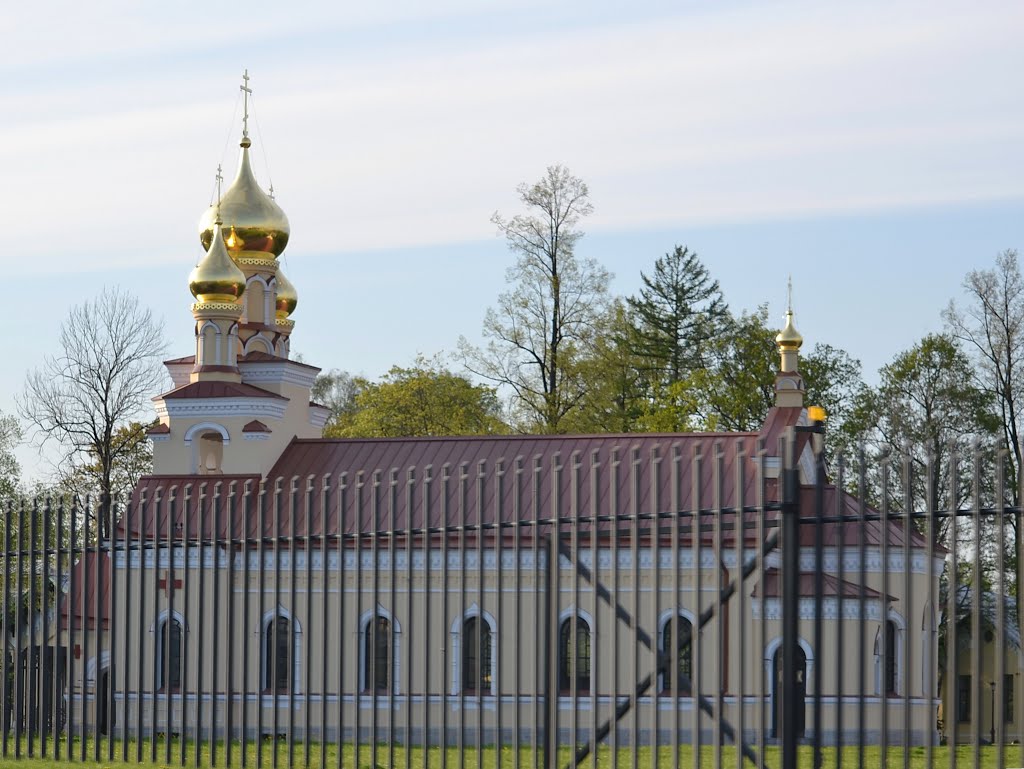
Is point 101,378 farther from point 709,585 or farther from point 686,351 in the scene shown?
point 709,585

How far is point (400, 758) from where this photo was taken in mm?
14344

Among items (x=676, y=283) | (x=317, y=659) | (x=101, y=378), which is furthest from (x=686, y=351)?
(x=317, y=659)

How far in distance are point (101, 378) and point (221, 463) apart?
12324mm

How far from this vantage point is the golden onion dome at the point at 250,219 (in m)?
36.0

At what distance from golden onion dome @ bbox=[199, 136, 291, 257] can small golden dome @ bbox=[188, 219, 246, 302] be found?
2816 millimetres

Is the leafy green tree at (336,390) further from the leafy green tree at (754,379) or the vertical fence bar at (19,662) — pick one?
the vertical fence bar at (19,662)

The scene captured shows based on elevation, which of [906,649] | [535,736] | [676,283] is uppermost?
[676,283]

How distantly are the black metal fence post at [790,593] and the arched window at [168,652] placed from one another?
4.72 metres

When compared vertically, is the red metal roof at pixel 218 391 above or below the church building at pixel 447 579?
above

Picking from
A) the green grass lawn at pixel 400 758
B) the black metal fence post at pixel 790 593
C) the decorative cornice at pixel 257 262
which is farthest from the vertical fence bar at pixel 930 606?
the decorative cornice at pixel 257 262

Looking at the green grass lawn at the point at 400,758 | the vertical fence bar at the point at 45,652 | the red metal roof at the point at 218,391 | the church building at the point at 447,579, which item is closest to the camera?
the church building at the point at 447,579

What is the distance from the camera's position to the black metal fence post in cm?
758

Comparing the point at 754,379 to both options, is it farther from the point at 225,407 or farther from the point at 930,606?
the point at 930,606

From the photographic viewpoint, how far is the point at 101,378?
4288 cm
